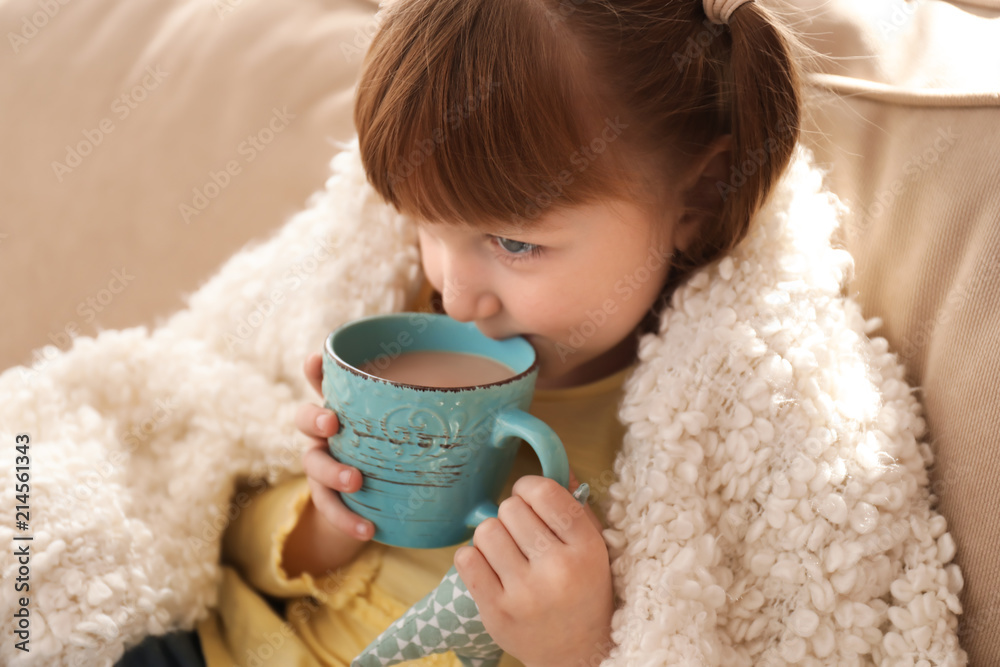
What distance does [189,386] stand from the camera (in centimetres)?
92

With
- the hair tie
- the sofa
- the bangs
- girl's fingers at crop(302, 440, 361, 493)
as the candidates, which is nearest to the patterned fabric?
girl's fingers at crop(302, 440, 361, 493)

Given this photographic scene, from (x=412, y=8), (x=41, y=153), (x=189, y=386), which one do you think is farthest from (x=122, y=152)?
(x=412, y=8)

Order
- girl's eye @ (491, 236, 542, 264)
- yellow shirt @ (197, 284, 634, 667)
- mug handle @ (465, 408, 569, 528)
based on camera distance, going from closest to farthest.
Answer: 1. mug handle @ (465, 408, 569, 528)
2. girl's eye @ (491, 236, 542, 264)
3. yellow shirt @ (197, 284, 634, 667)

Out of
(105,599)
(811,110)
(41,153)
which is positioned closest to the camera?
(105,599)

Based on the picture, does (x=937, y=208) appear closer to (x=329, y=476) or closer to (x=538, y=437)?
(x=538, y=437)

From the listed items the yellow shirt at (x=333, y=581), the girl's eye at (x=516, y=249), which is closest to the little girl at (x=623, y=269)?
the girl's eye at (x=516, y=249)

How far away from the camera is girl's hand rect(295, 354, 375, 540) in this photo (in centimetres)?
66

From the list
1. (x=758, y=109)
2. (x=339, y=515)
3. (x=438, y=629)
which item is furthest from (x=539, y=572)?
(x=758, y=109)

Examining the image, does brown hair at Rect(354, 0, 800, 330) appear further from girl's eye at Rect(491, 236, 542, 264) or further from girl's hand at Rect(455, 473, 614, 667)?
girl's hand at Rect(455, 473, 614, 667)

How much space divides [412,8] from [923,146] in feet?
1.63

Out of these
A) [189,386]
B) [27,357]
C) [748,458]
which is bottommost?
[27,357]

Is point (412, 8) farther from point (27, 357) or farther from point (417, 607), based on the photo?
point (27, 357)

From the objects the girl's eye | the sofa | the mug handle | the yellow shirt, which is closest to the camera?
the mug handle

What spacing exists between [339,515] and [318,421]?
102mm
